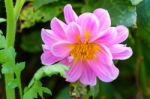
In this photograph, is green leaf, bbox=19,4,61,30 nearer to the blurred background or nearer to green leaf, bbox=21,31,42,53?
the blurred background

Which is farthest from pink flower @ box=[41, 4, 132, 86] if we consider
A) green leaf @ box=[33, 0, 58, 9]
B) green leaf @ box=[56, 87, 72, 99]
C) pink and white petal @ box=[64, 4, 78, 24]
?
green leaf @ box=[56, 87, 72, 99]

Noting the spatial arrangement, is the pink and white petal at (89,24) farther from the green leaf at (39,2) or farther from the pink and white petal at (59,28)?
the green leaf at (39,2)

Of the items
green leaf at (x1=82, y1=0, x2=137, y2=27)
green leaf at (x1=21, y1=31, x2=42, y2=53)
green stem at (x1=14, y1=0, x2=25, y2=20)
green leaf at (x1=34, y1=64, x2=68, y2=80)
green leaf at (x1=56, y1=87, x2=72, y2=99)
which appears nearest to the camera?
green leaf at (x1=34, y1=64, x2=68, y2=80)

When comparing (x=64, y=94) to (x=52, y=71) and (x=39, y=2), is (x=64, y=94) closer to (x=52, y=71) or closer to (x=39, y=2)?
(x=39, y=2)

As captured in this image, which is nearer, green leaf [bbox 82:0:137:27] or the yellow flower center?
the yellow flower center

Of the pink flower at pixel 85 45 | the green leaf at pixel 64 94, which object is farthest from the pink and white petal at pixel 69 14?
the green leaf at pixel 64 94

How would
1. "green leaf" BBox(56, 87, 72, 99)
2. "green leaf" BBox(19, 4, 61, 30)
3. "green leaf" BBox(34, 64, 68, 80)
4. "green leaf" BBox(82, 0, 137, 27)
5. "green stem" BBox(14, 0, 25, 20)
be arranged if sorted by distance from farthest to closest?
"green leaf" BBox(56, 87, 72, 99) → "green leaf" BBox(19, 4, 61, 30) → "green leaf" BBox(82, 0, 137, 27) → "green stem" BBox(14, 0, 25, 20) → "green leaf" BBox(34, 64, 68, 80)

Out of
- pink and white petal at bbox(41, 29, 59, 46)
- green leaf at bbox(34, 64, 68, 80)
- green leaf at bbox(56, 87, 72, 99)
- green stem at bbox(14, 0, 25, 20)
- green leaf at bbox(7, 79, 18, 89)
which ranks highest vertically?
green stem at bbox(14, 0, 25, 20)

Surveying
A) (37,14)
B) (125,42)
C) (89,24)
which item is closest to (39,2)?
(37,14)
